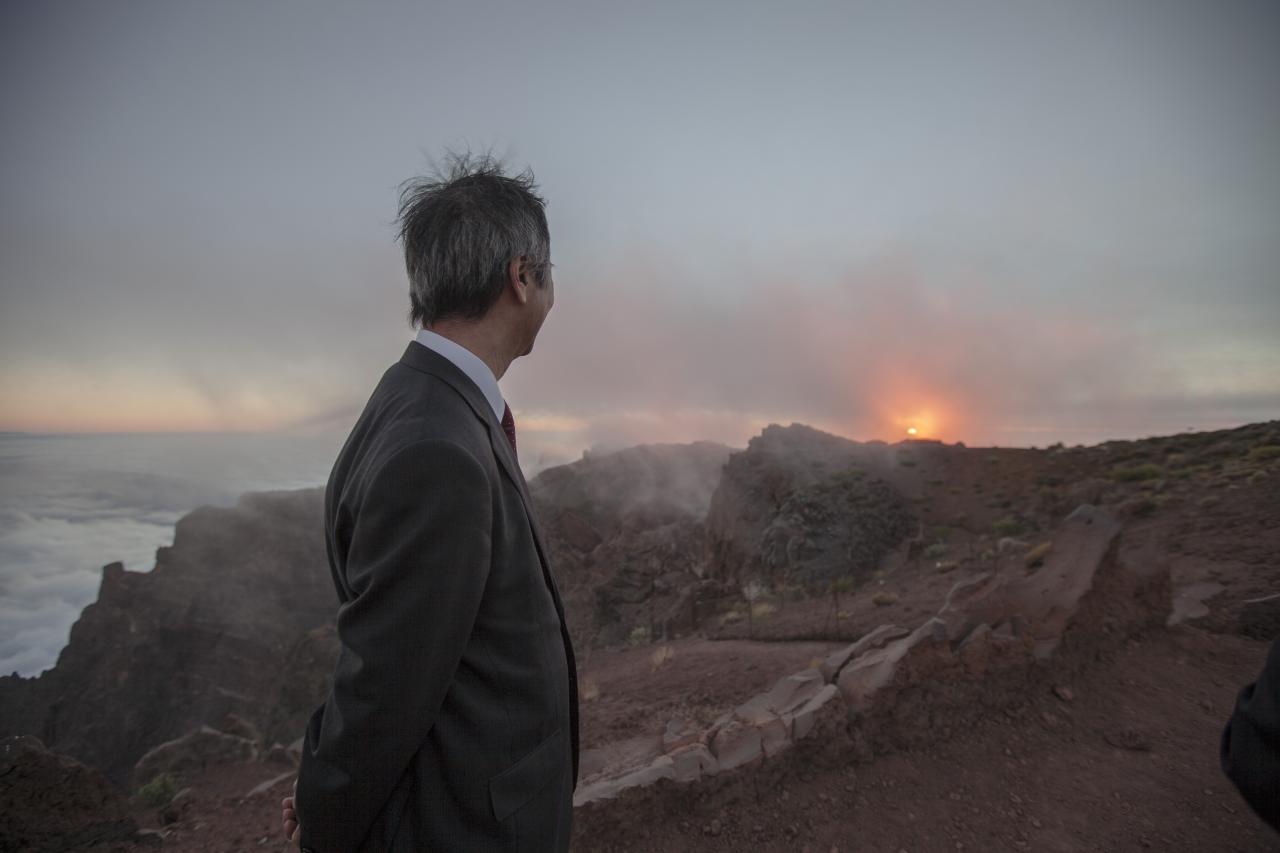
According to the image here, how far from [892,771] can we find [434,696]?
4.75 m

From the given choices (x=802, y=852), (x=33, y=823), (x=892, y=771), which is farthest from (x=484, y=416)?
(x=33, y=823)

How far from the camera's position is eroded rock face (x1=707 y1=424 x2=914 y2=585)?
21078 millimetres

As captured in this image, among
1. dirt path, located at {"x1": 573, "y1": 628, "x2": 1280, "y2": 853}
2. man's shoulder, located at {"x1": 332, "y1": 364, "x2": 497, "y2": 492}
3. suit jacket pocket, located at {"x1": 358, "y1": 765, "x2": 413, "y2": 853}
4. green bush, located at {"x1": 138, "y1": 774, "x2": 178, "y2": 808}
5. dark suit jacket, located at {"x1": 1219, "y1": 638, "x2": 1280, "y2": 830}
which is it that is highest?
man's shoulder, located at {"x1": 332, "y1": 364, "x2": 497, "y2": 492}

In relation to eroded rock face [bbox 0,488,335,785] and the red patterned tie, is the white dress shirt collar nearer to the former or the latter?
the red patterned tie

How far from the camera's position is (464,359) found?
65.8 inches

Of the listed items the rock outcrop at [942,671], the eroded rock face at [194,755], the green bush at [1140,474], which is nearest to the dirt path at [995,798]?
the rock outcrop at [942,671]

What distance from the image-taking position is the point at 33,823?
5195 millimetres

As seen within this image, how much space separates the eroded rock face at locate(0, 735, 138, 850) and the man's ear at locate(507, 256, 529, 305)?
24.6 feet

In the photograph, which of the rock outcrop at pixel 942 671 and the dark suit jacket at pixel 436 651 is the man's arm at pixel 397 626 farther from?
the rock outcrop at pixel 942 671

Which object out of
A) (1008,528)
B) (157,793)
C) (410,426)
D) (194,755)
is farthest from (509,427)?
(1008,528)

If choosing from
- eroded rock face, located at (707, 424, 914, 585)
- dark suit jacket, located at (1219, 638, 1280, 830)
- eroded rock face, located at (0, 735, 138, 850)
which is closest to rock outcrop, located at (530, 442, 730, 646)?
eroded rock face, located at (707, 424, 914, 585)

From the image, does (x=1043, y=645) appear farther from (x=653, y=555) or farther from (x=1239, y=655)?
(x=653, y=555)

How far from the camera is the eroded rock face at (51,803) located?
5164 millimetres

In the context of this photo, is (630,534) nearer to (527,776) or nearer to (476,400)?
(527,776)
